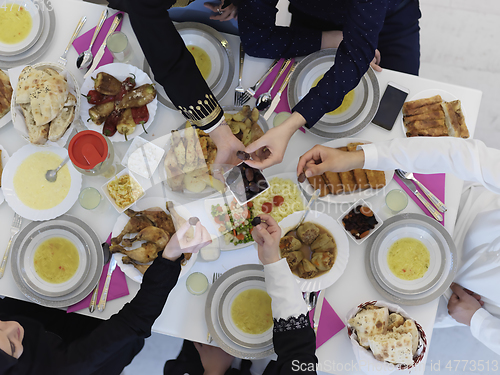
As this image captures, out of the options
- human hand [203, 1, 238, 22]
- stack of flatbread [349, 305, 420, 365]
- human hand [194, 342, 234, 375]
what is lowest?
human hand [194, 342, 234, 375]

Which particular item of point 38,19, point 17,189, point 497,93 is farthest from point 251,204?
point 497,93

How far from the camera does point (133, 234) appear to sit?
143 cm

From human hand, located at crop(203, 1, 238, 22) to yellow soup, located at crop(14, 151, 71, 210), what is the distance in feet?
3.20

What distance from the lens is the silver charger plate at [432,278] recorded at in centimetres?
140

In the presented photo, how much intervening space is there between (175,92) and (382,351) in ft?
4.06

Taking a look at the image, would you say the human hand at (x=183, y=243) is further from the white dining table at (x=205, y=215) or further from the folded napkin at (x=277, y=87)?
the folded napkin at (x=277, y=87)

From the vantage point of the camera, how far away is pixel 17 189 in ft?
4.77

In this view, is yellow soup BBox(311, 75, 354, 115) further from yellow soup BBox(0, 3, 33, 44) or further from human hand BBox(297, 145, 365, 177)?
yellow soup BBox(0, 3, 33, 44)

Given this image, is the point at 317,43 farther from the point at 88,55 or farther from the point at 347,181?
the point at 88,55

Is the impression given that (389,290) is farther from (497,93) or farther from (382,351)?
(497,93)

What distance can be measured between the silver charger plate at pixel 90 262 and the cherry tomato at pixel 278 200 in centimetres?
76

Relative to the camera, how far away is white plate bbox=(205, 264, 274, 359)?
1367 mm

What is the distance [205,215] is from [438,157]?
0.96 metres

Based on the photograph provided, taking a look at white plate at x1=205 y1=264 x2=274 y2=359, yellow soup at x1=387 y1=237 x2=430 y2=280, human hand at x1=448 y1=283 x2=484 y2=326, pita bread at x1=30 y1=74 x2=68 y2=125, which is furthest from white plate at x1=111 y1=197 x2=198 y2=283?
human hand at x1=448 y1=283 x2=484 y2=326
